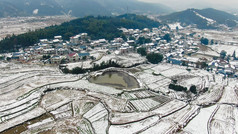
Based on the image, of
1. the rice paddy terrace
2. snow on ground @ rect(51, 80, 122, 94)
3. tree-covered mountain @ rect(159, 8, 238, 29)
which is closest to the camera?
the rice paddy terrace

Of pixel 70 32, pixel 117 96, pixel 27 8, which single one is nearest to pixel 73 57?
pixel 117 96

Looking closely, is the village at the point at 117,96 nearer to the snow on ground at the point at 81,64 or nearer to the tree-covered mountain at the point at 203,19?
the snow on ground at the point at 81,64

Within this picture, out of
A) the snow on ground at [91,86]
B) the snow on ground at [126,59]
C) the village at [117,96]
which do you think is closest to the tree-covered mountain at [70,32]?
the village at [117,96]

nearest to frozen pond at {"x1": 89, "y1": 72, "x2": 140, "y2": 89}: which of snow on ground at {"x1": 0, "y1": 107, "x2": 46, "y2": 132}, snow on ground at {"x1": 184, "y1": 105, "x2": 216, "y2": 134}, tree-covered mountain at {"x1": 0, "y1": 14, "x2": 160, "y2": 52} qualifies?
snow on ground at {"x1": 184, "y1": 105, "x2": 216, "y2": 134}

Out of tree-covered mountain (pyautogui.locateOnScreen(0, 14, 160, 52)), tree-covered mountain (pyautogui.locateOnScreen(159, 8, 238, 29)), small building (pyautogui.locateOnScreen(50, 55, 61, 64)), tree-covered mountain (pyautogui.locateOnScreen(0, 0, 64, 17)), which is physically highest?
tree-covered mountain (pyautogui.locateOnScreen(0, 0, 64, 17))

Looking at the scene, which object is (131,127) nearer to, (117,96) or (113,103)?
(113,103)

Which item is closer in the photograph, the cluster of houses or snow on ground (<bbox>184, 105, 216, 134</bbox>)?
snow on ground (<bbox>184, 105, 216, 134</bbox>)

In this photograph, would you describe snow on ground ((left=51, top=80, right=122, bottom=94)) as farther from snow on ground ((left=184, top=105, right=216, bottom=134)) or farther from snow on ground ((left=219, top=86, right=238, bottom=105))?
snow on ground ((left=219, top=86, right=238, bottom=105))

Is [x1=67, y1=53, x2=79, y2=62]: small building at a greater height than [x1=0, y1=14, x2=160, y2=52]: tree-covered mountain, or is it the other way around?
[x1=0, y1=14, x2=160, y2=52]: tree-covered mountain

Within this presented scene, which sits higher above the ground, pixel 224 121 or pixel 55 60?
pixel 55 60
